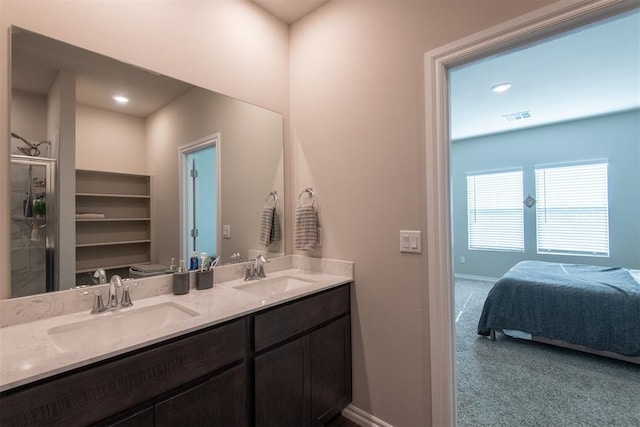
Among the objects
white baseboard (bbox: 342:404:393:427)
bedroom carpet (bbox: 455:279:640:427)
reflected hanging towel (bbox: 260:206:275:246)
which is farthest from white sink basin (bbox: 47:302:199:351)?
bedroom carpet (bbox: 455:279:640:427)

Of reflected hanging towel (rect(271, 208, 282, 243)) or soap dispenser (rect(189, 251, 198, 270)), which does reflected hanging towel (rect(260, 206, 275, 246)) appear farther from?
soap dispenser (rect(189, 251, 198, 270))

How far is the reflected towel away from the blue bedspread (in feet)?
7.66

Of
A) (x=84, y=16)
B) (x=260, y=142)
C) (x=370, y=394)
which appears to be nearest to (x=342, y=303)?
(x=370, y=394)

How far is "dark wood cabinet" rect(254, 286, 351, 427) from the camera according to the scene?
4.40ft

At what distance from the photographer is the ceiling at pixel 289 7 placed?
1997 mm

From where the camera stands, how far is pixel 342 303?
5.91ft

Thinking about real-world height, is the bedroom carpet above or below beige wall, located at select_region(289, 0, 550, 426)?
below

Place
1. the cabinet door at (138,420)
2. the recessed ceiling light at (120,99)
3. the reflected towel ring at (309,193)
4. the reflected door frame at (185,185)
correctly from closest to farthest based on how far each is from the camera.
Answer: the cabinet door at (138,420) < the recessed ceiling light at (120,99) < the reflected door frame at (185,185) < the reflected towel ring at (309,193)

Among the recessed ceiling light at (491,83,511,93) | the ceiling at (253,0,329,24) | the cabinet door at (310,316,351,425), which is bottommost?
the cabinet door at (310,316,351,425)

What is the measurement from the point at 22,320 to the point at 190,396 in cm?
72

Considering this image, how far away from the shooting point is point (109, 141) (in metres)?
1.43

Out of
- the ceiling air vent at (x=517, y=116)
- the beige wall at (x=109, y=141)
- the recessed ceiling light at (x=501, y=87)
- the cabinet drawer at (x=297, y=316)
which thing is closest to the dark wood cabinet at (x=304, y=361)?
the cabinet drawer at (x=297, y=316)

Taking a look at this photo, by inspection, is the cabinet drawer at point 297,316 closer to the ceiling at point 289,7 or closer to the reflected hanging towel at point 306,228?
the reflected hanging towel at point 306,228

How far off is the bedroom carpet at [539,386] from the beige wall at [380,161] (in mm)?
675
